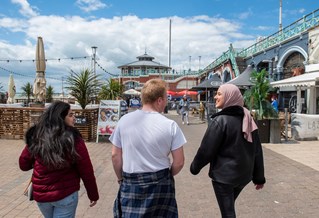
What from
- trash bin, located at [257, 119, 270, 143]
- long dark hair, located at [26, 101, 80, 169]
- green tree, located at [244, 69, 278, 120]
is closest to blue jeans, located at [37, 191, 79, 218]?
long dark hair, located at [26, 101, 80, 169]

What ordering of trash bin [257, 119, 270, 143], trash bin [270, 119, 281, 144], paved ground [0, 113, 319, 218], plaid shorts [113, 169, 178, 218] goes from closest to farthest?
plaid shorts [113, 169, 178, 218]
paved ground [0, 113, 319, 218]
trash bin [257, 119, 270, 143]
trash bin [270, 119, 281, 144]

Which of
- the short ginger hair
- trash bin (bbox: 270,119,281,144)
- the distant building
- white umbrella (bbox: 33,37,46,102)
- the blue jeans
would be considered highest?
the distant building

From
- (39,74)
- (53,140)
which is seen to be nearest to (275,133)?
(39,74)

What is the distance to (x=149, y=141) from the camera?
248 cm

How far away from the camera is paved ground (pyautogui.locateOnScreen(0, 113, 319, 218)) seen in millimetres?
4480

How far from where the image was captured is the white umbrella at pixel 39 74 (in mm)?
12844

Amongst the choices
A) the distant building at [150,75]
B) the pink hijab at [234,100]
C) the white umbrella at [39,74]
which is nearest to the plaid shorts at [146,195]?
the pink hijab at [234,100]

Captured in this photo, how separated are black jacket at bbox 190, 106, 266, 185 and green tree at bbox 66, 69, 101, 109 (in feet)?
30.2

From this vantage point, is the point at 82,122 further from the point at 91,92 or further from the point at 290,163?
the point at 290,163

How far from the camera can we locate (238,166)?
294 centimetres

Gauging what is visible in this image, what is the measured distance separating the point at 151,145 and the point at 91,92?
9739 mm

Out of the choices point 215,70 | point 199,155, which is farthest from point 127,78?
point 199,155

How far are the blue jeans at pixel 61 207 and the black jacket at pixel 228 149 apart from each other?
113 cm

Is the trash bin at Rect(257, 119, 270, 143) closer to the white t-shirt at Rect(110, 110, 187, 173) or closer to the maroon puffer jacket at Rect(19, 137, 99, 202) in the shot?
the white t-shirt at Rect(110, 110, 187, 173)
